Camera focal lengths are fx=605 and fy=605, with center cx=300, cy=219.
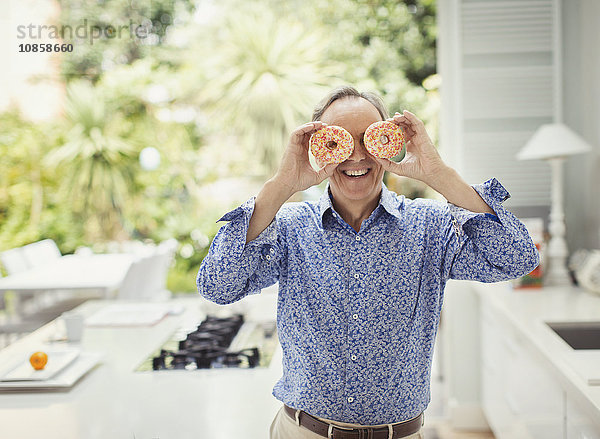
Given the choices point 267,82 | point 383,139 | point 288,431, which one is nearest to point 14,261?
point 267,82

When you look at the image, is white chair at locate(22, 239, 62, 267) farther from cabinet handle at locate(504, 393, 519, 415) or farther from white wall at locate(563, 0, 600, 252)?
white wall at locate(563, 0, 600, 252)

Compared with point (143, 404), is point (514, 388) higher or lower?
lower

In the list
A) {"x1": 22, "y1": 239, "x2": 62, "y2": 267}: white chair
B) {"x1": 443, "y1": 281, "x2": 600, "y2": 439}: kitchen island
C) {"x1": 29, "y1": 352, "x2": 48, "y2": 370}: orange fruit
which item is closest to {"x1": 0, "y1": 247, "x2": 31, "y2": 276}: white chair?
{"x1": 22, "y1": 239, "x2": 62, "y2": 267}: white chair

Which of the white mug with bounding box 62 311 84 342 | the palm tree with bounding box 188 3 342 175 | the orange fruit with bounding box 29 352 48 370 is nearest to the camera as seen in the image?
the orange fruit with bounding box 29 352 48 370

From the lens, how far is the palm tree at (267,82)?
7.06m

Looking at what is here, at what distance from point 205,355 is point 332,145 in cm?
94

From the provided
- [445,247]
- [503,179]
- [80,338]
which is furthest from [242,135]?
[445,247]

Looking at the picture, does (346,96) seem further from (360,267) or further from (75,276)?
(75,276)

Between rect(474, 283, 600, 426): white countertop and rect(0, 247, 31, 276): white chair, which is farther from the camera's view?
rect(0, 247, 31, 276): white chair

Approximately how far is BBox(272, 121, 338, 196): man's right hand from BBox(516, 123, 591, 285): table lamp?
184 centimetres

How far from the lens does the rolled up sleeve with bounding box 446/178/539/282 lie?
4.25ft

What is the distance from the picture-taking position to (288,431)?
1.40 meters

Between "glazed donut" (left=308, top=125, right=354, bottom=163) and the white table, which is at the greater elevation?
"glazed donut" (left=308, top=125, right=354, bottom=163)

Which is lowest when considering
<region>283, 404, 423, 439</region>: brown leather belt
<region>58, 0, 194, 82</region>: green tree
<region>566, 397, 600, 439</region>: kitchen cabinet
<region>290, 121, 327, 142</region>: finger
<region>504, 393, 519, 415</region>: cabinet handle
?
<region>504, 393, 519, 415</region>: cabinet handle
